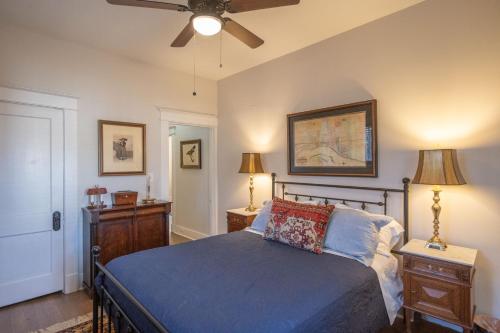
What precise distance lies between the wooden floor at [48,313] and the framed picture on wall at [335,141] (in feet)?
4.52

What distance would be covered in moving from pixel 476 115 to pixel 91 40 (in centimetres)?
384

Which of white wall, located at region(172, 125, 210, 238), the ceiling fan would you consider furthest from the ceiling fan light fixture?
white wall, located at region(172, 125, 210, 238)

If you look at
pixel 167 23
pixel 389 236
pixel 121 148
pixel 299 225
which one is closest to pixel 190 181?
pixel 121 148

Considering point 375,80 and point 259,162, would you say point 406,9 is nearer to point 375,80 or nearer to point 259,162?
point 375,80

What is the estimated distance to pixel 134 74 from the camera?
3.75m

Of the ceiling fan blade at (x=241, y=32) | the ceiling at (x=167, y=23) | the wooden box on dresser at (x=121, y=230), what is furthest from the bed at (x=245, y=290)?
the ceiling at (x=167, y=23)

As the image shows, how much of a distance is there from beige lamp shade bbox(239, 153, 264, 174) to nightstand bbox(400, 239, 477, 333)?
202 centimetres

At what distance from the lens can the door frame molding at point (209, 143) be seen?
13.2ft

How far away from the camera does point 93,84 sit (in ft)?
11.2

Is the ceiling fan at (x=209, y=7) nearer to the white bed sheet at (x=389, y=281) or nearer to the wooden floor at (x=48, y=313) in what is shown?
the white bed sheet at (x=389, y=281)

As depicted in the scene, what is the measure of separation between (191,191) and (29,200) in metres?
2.66

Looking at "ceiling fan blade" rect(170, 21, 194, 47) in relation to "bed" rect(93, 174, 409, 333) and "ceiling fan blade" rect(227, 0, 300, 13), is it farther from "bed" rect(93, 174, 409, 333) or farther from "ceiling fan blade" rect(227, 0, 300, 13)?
"bed" rect(93, 174, 409, 333)

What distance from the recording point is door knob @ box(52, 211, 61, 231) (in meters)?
3.12

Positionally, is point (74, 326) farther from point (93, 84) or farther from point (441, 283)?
point (441, 283)
